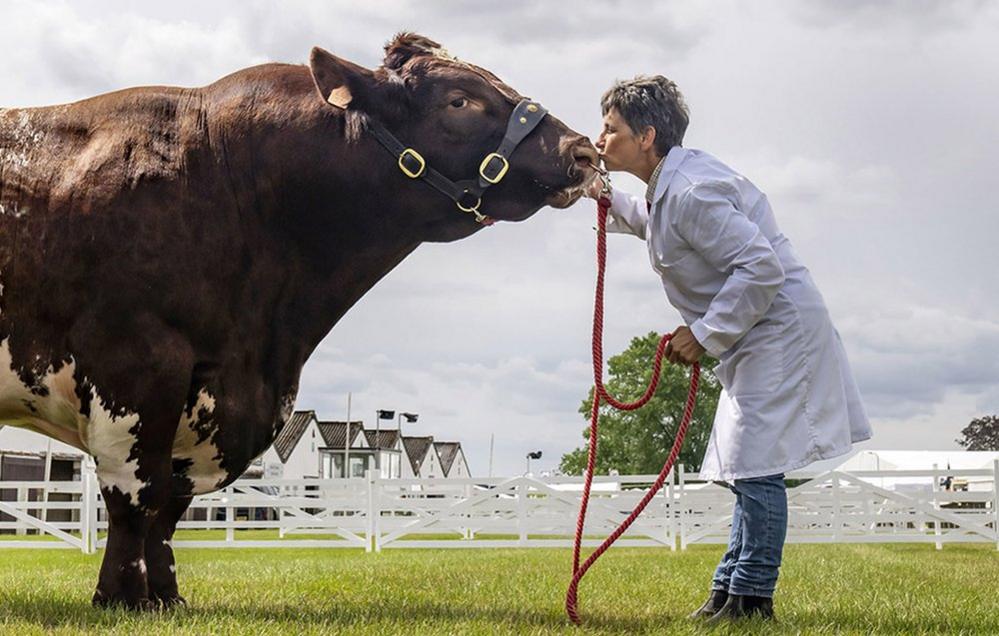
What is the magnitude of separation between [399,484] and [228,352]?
14.5m

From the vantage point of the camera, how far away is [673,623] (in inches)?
172

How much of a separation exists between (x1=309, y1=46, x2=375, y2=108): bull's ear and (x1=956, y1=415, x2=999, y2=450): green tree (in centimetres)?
7573

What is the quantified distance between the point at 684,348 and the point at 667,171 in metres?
0.77

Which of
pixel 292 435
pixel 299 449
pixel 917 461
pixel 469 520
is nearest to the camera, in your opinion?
pixel 469 520

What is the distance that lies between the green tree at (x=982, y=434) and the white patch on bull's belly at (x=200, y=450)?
75.8 metres

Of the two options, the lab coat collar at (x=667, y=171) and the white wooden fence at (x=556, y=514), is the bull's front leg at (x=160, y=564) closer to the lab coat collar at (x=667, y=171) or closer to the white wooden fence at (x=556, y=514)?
the lab coat collar at (x=667, y=171)

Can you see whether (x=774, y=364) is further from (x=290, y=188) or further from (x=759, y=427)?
(x=290, y=188)

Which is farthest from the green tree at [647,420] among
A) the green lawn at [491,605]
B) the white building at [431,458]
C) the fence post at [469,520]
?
the green lawn at [491,605]

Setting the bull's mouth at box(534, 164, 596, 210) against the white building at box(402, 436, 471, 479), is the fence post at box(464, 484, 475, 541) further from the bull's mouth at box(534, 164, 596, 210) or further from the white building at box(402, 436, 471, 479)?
the white building at box(402, 436, 471, 479)

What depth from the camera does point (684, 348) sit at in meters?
4.46

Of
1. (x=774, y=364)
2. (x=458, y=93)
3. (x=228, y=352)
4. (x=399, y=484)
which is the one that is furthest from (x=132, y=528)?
(x=399, y=484)

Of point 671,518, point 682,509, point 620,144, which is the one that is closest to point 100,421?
point 620,144

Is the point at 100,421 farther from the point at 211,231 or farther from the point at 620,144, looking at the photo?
the point at 620,144

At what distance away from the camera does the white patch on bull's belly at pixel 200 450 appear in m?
4.82
